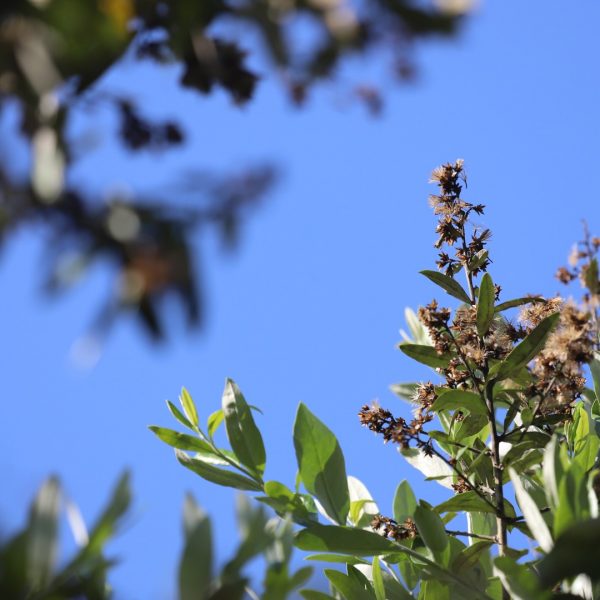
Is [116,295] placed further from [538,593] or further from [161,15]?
[538,593]

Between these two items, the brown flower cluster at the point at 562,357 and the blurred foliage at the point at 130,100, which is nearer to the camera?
the blurred foliage at the point at 130,100

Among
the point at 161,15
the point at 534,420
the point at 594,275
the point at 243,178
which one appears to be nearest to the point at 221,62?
the point at 161,15

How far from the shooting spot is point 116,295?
0.98 meters

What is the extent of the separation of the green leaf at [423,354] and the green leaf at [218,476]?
0.41 metres

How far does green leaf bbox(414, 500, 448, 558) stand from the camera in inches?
65.4

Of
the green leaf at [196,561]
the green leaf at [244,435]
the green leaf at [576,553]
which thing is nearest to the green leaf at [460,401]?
the green leaf at [244,435]

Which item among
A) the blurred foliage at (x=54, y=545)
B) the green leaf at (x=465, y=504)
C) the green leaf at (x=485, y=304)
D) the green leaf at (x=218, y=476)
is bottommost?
the blurred foliage at (x=54, y=545)

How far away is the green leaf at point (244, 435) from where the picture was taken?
1890mm

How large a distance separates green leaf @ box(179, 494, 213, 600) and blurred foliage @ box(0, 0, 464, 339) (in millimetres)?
375

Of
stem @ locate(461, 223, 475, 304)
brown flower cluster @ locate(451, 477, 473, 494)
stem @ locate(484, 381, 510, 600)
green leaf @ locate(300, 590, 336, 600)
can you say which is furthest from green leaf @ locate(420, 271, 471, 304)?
green leaf @ locate(300, 590, 336, 600)

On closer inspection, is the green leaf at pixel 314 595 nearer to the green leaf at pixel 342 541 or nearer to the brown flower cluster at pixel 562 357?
the green leaf at pixel 342 541

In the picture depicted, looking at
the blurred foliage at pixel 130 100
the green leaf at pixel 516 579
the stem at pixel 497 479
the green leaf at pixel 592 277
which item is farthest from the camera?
the stem at pixel 497 479

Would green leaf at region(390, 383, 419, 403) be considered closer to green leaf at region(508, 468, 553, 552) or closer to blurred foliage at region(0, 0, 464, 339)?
green leaf at region(508, 468, 553, 552)

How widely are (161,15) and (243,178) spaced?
44 cm
